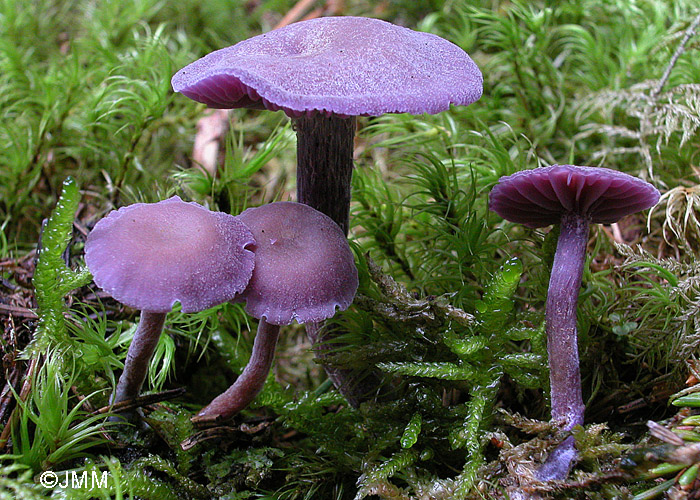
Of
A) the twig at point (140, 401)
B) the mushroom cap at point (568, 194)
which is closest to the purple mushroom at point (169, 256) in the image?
the twig at point (140, 401)

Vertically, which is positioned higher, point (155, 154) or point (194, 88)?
point (194, 88)

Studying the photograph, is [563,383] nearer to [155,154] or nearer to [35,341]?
[35,341]

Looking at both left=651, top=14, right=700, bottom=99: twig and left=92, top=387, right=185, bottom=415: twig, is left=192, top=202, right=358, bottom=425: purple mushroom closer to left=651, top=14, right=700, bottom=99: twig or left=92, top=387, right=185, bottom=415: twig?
left=92, top=387, right=185, bottom=415: twig

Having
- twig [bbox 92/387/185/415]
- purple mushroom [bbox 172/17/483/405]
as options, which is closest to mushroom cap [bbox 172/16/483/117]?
Answer: purple mushroom [bbox 172/17/483/405]

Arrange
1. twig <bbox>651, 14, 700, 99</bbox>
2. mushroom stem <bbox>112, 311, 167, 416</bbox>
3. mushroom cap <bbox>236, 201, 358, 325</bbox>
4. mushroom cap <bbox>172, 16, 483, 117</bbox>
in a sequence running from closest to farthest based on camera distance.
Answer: mushroom cap <bbox>172, 16, 483, 117</bbox> → mushroom cap <bbox>236, 201, 358, 325</bbox> → mushroom stem <bbox>112, 311, 167, 416</bbox> → twig <bbox>651, 14, 700, 99</bbox>

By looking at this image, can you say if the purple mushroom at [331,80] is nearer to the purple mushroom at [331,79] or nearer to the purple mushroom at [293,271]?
the purple mushroom at [331,79]

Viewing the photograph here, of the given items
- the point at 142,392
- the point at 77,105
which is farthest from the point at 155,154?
the point at 142,392

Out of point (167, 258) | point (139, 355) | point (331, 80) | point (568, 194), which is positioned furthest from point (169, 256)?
point (568, 194)
